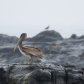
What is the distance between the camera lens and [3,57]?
1911cm

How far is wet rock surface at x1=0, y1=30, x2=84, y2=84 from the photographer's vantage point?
666 centimetres

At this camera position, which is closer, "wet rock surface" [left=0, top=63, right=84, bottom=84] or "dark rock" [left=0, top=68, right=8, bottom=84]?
"wet rock surface" [left=0, top=63, right=84, bottom=84]

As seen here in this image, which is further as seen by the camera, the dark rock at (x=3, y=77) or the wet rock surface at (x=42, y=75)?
the dark rock at (x=3, y=77)

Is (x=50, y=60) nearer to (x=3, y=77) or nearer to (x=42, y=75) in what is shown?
(x=3, y=77)

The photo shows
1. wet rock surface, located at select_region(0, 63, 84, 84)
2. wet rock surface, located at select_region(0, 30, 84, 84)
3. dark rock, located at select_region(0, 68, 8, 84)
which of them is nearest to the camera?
wet rock surface, located at select_region(0, 63, 84, 84)

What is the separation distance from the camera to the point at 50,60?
688 inches

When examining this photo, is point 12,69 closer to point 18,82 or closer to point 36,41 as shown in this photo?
point 18,82

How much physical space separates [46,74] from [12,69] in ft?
5.28

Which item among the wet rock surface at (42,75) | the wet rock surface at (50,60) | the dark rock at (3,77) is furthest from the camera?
the dark rock at (3,77)

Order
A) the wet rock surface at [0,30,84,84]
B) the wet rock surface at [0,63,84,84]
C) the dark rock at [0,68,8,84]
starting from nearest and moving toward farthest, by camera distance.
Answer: the wet rock surface at [0,63,84,84], the wet rock surface at [0,30,84,84], the dark rock at [0,68,8,84]

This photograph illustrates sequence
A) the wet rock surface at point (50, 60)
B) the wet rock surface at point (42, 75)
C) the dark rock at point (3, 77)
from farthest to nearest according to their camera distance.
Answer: the dark rock at point (3, 77)
the wet rock surface at point (50, 60)
the wet rock surface at point (42, 75)

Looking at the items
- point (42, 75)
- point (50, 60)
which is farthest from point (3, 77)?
point (50, 60)

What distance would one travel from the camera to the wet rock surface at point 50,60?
6.66 m

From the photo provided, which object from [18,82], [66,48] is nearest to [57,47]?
[66,48]
